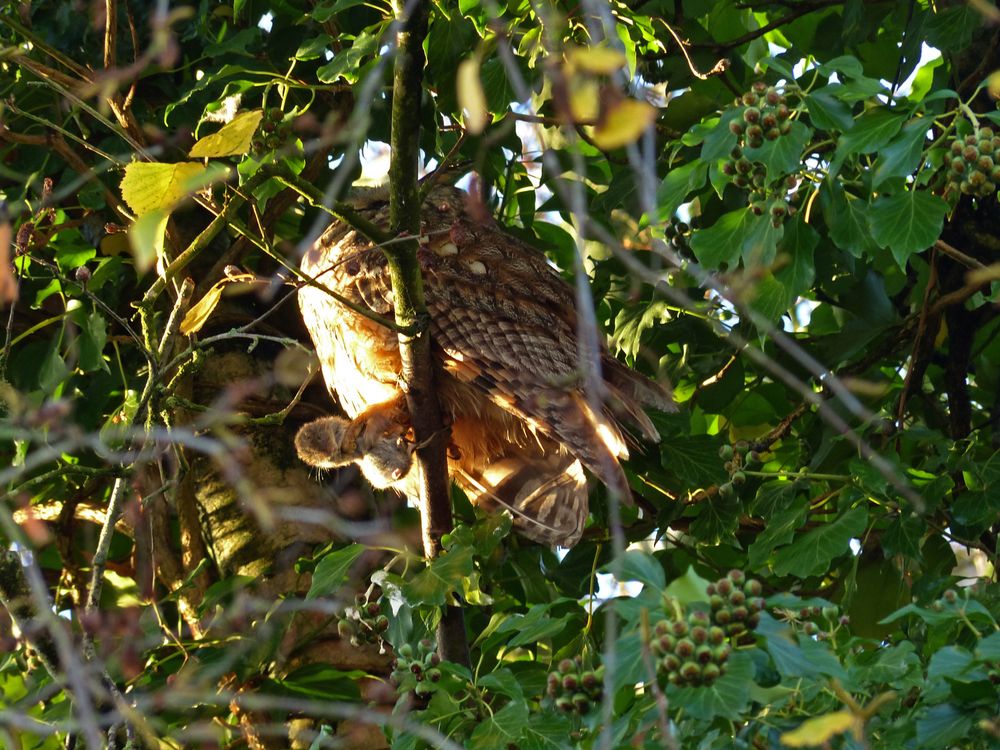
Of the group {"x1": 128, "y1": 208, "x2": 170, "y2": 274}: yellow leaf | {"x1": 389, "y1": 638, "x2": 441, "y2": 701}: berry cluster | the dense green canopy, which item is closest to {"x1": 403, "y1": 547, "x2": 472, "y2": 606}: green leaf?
the dense green canopy

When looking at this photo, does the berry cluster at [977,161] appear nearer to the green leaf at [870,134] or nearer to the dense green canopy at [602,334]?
the dense green canopy at [602,334]

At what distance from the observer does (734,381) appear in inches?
144

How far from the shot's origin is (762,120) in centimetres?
231

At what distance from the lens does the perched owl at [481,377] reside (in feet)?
10.3

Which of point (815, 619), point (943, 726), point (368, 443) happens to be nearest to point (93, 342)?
point (368, 443)

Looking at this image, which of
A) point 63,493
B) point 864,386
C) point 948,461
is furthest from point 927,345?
point 63,493

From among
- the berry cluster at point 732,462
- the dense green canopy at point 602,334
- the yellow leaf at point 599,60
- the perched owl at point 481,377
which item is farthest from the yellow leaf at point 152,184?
the berry cluster at point 732,462

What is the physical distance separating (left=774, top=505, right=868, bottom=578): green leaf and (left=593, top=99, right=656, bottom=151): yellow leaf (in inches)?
68.1

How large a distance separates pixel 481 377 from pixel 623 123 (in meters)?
2.01

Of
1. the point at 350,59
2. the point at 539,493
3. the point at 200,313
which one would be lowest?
the point at 539,493

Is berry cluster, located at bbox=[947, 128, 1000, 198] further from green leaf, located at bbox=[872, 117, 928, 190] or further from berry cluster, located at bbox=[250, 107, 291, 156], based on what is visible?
berry cluster, located at bbox=[250, 107, 291, 156]

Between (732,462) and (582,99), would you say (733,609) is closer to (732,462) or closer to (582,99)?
(582,99)

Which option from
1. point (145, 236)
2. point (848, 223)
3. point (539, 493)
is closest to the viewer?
point (145, 236)

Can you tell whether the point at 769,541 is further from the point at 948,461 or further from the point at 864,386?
the point at 864,386
